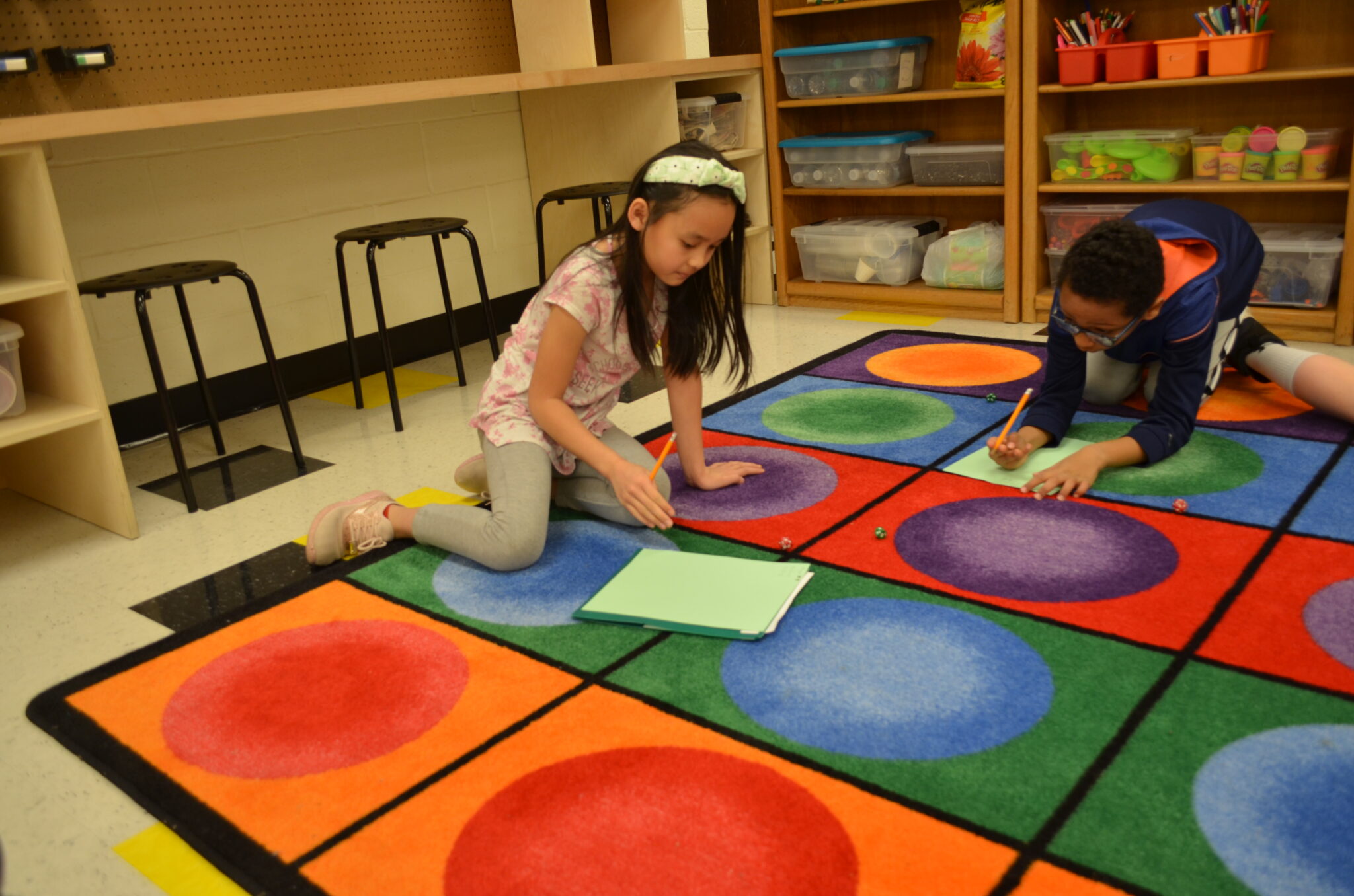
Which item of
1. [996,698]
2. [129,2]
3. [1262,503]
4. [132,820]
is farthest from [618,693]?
[129,2]

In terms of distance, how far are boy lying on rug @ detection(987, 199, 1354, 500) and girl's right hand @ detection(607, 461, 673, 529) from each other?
0.68 m

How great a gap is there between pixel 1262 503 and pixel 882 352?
120cm

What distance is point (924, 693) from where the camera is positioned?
4.15ft

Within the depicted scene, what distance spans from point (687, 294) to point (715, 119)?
182cm

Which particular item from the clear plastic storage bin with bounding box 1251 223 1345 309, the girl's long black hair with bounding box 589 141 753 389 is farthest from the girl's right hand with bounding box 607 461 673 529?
the clear plastic storage bin with bounding box 1251 223 1345 309

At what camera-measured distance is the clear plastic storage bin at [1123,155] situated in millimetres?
2781

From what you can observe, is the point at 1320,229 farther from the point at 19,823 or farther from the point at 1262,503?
the point at 19,823

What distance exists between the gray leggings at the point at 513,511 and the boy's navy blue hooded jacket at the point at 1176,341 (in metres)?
0.76

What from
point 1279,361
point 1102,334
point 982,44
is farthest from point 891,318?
point 1102,334

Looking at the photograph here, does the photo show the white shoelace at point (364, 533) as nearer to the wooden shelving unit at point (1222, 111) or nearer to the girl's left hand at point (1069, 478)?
the girl's left hand at point (1069, 478)

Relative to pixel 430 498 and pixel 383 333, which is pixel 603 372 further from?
pixel 383 333

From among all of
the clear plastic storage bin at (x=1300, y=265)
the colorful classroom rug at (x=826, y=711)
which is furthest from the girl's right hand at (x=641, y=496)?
the clear plastic storage bin at (x=1300, y=265)

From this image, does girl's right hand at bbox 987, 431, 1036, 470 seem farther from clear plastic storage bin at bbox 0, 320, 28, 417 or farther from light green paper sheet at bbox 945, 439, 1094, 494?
clear plastic storage bin at bbox 0, 320, 28, 417

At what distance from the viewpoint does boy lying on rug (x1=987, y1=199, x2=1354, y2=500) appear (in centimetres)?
169
